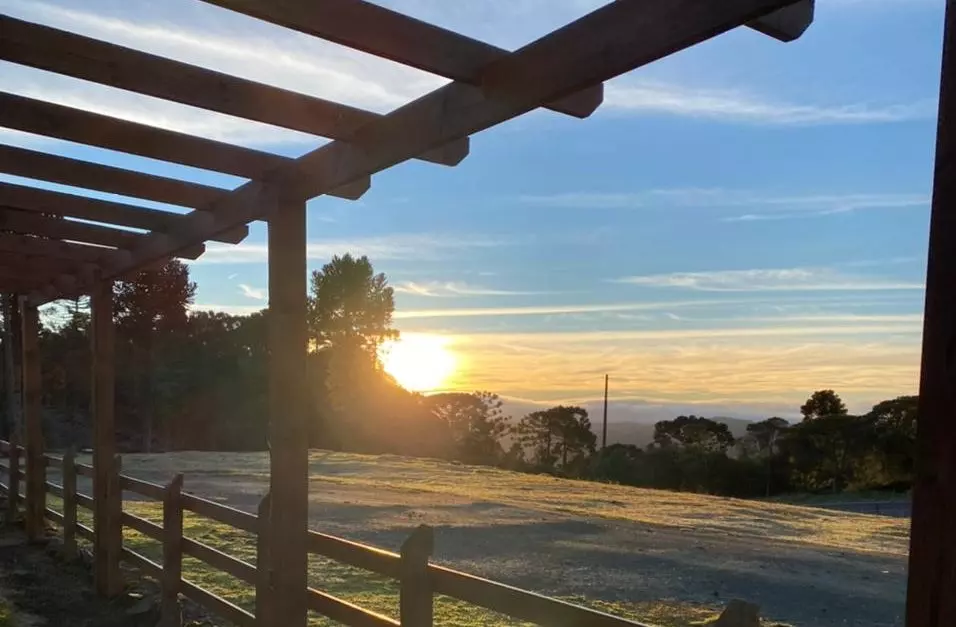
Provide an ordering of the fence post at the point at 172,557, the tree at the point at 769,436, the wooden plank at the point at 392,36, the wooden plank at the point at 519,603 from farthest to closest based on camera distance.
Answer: the tree at the point at 769,436 < the fence post at the point at 172,557 < the wooden plank at the point at 519,603 < the wooden plank at the point at 392,36

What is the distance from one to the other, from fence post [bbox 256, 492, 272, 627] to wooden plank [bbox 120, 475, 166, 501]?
5.74 ft

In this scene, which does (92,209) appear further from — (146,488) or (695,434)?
(695,434)

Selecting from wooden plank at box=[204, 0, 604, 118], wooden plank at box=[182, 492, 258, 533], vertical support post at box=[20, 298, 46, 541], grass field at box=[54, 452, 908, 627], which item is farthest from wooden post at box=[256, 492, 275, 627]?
vertical support post at box=[20, 298, 46, 541]

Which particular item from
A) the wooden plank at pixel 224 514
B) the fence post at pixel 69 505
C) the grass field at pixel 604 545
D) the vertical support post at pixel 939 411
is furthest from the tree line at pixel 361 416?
the vertical support post at pixel 939 411

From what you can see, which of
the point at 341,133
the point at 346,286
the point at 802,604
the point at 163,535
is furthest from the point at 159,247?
the point at 346,286

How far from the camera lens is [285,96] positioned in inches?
131

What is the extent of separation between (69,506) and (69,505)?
15 millimetres

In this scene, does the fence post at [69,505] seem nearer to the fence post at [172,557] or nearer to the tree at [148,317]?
the fence post at [172,557]

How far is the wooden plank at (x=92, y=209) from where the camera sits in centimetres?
509

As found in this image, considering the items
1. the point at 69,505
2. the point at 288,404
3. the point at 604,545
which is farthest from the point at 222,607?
the point at 604,545

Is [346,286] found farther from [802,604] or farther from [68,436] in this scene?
[802,604]

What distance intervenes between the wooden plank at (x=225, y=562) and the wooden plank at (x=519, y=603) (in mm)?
1983

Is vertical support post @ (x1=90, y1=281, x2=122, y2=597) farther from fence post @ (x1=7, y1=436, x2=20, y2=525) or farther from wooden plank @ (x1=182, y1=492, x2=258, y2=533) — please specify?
fence post @ (x1=7, y1=436, x2=20, y2=525)

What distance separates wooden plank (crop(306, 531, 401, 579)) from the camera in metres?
3.63
